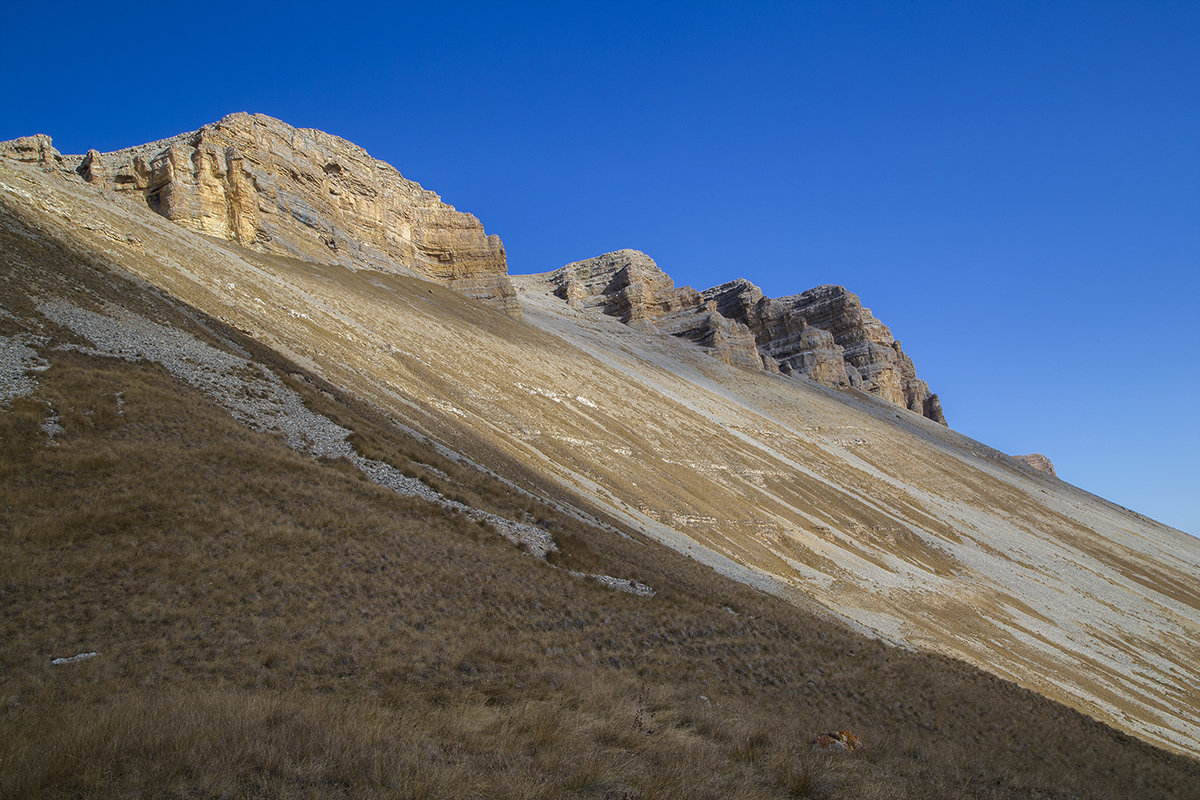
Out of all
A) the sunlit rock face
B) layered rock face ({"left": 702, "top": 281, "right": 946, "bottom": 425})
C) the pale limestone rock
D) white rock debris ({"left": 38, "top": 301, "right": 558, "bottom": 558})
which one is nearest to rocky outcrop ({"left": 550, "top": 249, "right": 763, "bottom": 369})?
layered rock face ({"left": 702, "top": 281, "right": 946, "bottom": 425})

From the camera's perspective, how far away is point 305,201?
2208 inches

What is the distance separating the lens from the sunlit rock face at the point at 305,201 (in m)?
45.8

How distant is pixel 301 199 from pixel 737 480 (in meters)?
47.5

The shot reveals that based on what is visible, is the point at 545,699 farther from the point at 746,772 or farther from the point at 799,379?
the point at 799,379

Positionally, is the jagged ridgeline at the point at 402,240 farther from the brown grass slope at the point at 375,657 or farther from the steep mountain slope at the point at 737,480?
the brown grass slope at the point at 375,657

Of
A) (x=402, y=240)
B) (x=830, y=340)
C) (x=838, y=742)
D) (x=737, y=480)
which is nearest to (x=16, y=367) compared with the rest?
(x=838, y=742)

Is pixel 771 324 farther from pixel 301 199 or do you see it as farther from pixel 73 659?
pixel 73 659

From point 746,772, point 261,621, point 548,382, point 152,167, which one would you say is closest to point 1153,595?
point 548,382

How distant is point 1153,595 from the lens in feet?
156

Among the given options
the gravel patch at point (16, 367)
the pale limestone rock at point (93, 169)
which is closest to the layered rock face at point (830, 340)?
the pale limestone rock at point (93, 169)

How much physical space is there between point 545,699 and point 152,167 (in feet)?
184

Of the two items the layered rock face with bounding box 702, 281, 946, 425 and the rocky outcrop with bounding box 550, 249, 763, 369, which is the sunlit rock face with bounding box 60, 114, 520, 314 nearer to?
the rocky outcrop with bounding box 550, 249, 763, 369

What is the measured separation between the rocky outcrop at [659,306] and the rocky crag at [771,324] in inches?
7.5

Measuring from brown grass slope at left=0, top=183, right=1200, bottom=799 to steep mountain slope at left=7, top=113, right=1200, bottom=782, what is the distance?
7978 millimetres
